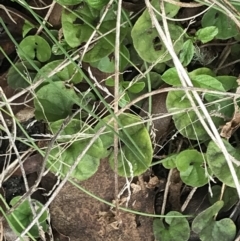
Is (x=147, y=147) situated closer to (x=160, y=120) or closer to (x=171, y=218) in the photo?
(x=160, y=120)

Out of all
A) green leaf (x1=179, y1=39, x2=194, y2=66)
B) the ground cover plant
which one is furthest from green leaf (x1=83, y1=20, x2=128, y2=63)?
green leaf (x1=179, y1=39, x2=194, y2=66)

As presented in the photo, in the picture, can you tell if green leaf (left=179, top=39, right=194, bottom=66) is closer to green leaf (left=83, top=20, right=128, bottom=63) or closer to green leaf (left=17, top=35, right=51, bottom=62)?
green leaf (left=83, top=20, right=128, bottom=63)

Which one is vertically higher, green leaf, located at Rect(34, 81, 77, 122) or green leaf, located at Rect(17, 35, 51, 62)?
green leaf, located at Rect(17, 35, 51, 62)

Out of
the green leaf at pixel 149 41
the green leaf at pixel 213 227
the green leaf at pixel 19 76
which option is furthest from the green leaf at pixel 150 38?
the green leaf at pixel 213 227

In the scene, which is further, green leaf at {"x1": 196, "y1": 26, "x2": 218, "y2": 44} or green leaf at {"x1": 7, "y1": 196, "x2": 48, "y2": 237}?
green leaf at {"x1": 7, "y1": 196, "x2": 48, "y2": 237}

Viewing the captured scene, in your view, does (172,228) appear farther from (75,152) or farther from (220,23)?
(220,23)
